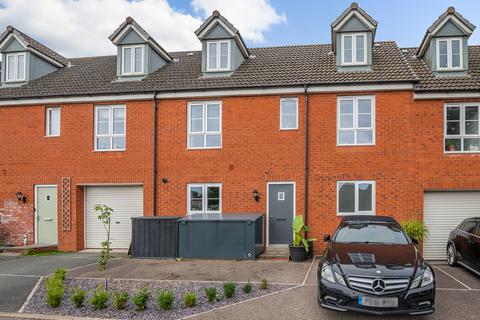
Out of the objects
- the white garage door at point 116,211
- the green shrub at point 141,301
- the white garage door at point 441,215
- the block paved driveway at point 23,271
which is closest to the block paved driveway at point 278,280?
the block paved driveway at point 23,271

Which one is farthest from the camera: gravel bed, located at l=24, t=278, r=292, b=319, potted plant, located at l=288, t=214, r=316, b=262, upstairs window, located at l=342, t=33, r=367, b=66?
upstairs window, located at l=342, t=33, r=367, b=66

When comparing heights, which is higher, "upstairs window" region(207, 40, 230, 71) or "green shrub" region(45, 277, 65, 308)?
"upstairs window" region(207, 40, 230, 71)

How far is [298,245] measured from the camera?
1155 cm

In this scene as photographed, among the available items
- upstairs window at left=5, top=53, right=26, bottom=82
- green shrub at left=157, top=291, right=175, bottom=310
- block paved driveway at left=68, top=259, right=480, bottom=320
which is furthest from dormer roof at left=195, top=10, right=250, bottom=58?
green shrub at left=157, top=291, right=175, bottom=310

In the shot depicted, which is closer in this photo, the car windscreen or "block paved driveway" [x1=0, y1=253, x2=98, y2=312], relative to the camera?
the car windscreen

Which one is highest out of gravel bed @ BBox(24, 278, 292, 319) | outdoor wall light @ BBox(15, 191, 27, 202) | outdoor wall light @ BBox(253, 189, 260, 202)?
outdoor wall light @ BBox(253, 189, 260, 202)

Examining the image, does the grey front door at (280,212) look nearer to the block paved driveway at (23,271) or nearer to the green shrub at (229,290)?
the green shrub at (229,290)

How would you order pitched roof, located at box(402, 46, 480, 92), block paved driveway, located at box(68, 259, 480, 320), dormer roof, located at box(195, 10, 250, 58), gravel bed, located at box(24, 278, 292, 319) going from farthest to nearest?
dormer roof, located at box(195, 10, 250, 58)
pitched roof, located at box(402, 46, 480, 92)
gravel bed, located at box(24, 278, 292, 319)
block paved driveway, located at box(68, 259, 480, 320)

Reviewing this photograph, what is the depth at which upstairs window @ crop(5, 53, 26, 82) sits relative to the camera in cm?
1573

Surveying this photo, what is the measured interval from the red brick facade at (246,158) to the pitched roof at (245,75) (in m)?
0.54

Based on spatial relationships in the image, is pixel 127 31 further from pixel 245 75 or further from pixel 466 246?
pixel 466 246

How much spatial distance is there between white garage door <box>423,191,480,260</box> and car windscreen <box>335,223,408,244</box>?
5.26 metres

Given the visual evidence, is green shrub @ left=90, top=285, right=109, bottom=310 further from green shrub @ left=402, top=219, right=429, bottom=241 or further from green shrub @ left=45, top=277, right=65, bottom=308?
green shrub @ left=402, top=219, right=429, bottom=241

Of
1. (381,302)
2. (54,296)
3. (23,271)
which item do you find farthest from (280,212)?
(23,271)
